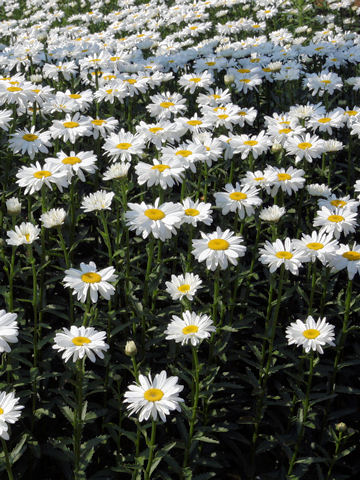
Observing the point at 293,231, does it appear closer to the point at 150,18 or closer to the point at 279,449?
the point at 279,449

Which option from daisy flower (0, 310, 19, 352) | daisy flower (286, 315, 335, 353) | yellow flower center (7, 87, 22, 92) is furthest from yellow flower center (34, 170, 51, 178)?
daisy flower (286, 315, 335, 353)

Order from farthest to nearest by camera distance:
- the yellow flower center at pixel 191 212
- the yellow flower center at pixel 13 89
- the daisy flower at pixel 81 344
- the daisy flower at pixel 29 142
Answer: the yellow flower center at pixel 13 89, the daisy flower at pixel 29 142, the yellow flower center at pixel 191 212, the daisy flower at pixel 81 344

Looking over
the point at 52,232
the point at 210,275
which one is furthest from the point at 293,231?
the point at 52,232

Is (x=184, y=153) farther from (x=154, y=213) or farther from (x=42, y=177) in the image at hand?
(x=42, y=177)

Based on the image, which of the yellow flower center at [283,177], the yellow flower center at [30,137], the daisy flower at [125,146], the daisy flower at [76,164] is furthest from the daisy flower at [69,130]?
the yellow flower center at [283,177]

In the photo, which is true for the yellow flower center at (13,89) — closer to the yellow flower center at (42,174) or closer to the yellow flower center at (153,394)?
the yellow flower center at (42,174)

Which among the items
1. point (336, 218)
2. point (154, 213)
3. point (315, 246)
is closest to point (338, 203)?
point (336, 218)

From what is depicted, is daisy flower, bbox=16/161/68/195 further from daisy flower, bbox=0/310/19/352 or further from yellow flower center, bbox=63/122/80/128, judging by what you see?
daisy flower, bbox=0/310/19/352
